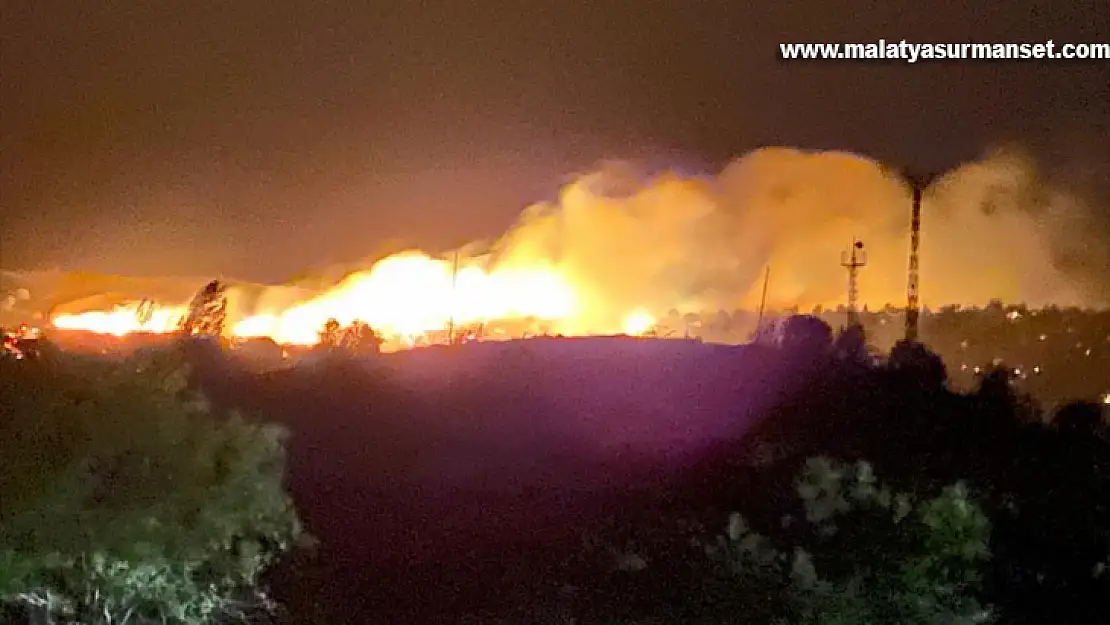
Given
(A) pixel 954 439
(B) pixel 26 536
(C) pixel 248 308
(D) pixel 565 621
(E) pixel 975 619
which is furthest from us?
(C) pixel 248 308

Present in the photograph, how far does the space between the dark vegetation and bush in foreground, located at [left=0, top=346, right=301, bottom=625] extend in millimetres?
539

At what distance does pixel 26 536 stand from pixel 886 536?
5.91m

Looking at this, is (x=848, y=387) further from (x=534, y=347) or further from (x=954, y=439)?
(x=534, y=347)

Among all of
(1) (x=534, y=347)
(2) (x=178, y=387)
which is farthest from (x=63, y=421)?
(1) (x=534, y=347)

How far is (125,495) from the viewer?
275 inches

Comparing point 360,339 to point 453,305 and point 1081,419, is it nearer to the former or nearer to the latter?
point 453,305

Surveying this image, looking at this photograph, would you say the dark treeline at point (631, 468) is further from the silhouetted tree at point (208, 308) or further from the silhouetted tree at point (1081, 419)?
the silhouetted tree at point (208, 308)

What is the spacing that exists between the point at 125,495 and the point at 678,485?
4516 millimetres

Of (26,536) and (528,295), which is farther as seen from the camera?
(528,295)

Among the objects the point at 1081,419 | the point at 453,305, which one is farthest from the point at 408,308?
the point at 1081,419

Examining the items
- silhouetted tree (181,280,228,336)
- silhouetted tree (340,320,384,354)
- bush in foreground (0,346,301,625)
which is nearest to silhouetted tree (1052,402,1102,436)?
silhouetted tree (340,320,384,354)

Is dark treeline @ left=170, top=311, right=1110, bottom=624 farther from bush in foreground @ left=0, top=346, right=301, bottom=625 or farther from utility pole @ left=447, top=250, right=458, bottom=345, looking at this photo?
bush in foreground @ left=0, top=346, right=301, bottom=625

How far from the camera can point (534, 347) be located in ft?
35.0

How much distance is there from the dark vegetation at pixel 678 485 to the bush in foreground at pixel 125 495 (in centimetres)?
54
